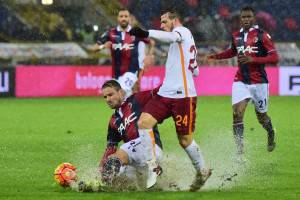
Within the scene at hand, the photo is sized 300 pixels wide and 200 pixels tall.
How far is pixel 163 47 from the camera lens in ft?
92.6

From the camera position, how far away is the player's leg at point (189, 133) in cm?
865

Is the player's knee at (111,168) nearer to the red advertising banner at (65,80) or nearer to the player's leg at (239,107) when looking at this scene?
the player's leg at (239,107)

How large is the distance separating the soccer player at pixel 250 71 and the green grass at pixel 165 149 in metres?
0.56

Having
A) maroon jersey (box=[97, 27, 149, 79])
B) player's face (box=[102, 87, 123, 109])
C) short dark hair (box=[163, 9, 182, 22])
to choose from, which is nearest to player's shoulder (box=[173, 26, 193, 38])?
short dark hair (box=[163, 9, 182, 22])

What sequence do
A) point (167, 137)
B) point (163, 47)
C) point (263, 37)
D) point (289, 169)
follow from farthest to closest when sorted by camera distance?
point (163, 47), point (167, 137), point (263, 37), point (289, 169)

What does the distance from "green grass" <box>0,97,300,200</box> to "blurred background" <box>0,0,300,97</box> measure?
16.0ft

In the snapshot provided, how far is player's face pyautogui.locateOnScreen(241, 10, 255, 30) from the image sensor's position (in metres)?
11.5

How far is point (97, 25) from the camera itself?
29.1 metres

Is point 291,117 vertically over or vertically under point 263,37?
under

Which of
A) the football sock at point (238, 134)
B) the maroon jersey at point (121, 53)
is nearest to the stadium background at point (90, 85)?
the football sock at point (238, 134)

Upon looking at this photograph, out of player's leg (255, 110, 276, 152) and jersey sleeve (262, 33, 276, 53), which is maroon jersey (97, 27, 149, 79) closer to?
player's leg (255, 110, 276, 152)

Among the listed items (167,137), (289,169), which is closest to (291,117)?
(167,137)

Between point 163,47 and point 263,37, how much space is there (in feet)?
54.4

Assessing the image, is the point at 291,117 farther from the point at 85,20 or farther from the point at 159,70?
the point at 85,20
